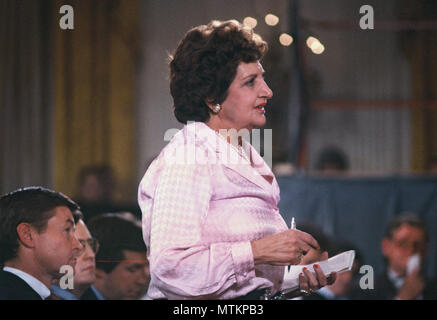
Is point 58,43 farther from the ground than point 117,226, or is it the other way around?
point 58,43

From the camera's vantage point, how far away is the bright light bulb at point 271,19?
197 cm

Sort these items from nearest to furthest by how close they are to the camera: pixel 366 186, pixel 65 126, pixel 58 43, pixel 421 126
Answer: pixel 366 186, pixel 58 43, pixel 65 126, pixel 421 126

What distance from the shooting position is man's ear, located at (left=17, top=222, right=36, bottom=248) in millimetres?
1659

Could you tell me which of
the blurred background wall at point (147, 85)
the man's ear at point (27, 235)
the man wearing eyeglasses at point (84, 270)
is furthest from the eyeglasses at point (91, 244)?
the blurred background wall at point (147, 85)

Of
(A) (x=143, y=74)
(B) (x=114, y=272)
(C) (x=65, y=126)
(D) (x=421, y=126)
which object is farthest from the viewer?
(D) (x=421, y=126)

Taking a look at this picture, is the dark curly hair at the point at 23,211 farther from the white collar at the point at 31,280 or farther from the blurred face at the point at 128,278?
the blurred face at the point at 128,278

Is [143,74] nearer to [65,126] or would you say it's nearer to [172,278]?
[65,126]

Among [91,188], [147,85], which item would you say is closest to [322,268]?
[91,188]

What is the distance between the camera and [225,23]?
1.40 m

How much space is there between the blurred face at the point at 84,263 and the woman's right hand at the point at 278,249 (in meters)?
0.71

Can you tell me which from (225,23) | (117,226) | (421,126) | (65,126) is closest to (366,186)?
(117,226)

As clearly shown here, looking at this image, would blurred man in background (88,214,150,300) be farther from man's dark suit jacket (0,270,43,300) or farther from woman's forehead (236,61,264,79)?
woman's forehead (236,61,264,79)

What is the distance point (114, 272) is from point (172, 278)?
2.10 ft

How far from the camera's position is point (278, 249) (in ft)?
4.17
